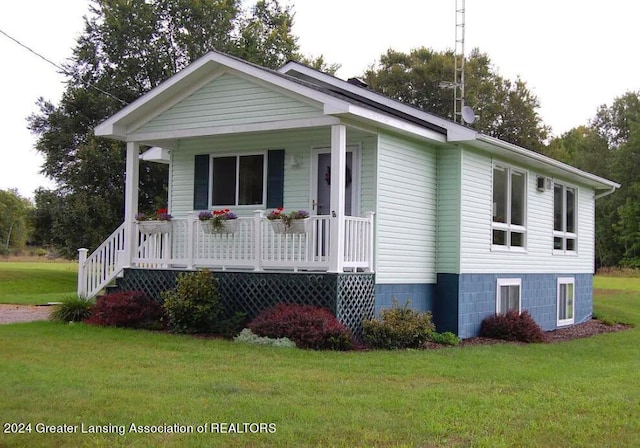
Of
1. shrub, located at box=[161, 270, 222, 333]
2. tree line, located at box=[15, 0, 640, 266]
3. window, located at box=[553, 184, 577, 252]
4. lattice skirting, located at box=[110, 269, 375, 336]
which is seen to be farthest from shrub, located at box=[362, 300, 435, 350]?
tree line, located at box=[15, 0, 640, 266]

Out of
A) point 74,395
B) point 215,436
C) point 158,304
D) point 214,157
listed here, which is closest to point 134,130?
point 214,157

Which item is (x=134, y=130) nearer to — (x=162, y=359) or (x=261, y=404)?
(x=162, y=359)

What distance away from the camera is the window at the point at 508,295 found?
16.5 meters

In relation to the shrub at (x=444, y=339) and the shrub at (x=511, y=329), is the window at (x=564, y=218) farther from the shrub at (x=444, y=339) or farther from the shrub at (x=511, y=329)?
the shrub at (x=444, y=339)

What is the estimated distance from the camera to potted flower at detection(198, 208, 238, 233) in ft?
44.6

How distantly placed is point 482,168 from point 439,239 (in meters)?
1.76

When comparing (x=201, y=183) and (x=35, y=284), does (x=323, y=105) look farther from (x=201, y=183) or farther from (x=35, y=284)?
(x=35, y=284)

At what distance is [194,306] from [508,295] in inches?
288

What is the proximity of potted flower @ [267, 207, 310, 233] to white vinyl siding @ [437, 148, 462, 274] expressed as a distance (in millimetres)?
3592

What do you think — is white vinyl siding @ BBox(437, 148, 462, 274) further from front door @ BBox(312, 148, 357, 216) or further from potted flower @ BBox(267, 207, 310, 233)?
potted flower @ BBox(267, 207, 310, 233)

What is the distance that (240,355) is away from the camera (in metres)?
10.7

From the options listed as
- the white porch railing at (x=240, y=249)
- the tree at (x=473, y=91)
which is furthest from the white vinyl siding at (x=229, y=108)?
the tree at (x=473, y=91)

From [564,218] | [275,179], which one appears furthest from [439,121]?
[564,218]

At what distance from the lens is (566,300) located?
20.0 m
